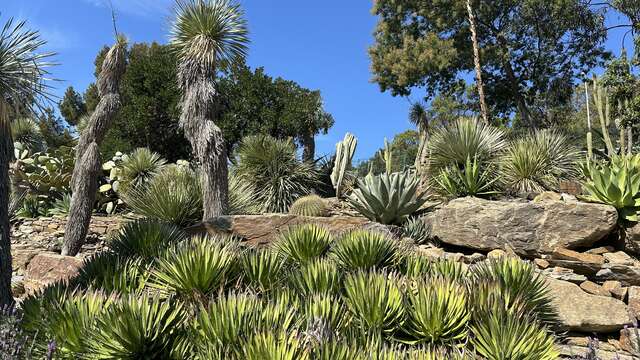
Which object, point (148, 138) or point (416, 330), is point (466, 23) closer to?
point (148, 138)

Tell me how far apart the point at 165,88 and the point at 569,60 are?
1679cm

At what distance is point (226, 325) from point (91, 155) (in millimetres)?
7362

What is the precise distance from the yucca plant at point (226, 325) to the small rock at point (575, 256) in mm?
4717

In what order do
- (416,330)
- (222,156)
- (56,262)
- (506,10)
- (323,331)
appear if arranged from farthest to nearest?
(506,10), (222,156), (56,262), (416,330), (323,331)

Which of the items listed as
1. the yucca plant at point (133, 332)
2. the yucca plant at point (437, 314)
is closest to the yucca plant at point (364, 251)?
the yucca plant at point (437, 314)

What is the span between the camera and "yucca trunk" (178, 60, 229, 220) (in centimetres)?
1041

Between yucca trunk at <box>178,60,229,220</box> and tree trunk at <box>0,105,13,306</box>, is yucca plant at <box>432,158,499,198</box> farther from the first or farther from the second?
tree trunk at <box>0,105,13,306</box>

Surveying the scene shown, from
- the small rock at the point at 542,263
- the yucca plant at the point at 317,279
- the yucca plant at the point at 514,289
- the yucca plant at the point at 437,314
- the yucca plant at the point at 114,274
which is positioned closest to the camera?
the yucca plant at the point at 437,314

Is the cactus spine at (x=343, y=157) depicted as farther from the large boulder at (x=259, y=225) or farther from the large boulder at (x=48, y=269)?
the large boulder at (x=48, y=269)

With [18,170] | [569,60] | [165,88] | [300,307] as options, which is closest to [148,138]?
[165,88]

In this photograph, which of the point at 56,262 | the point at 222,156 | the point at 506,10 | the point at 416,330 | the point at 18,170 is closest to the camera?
the point at 416,330

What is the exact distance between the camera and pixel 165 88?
22.4m

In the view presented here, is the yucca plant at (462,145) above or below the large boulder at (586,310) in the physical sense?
above

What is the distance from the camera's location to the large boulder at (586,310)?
5809mm
